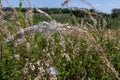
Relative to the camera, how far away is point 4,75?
10.4 ft

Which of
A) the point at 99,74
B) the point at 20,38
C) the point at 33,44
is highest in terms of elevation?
the point at 20,38

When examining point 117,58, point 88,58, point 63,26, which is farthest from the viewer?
point 117,58

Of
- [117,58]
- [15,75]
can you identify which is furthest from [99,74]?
[15,75]

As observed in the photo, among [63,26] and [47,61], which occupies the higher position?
[63,26]

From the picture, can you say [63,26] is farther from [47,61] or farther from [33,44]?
[33,44]

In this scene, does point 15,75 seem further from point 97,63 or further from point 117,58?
point 117,58

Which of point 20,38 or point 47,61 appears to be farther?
point 47,61

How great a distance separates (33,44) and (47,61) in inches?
72.2

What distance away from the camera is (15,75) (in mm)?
3035

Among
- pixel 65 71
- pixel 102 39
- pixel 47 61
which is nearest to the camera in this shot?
pixel 47 61

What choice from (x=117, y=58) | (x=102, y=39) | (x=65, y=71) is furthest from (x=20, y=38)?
(x=102, y=39)

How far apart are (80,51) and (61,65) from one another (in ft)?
0.85

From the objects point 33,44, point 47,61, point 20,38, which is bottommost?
point 33,44

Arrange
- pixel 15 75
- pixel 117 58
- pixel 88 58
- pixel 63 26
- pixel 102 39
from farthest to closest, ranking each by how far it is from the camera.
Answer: pixel 102 39 < pixel 117 58 < pixel 88 58 < pixel 15 75 < pixel 63 26
